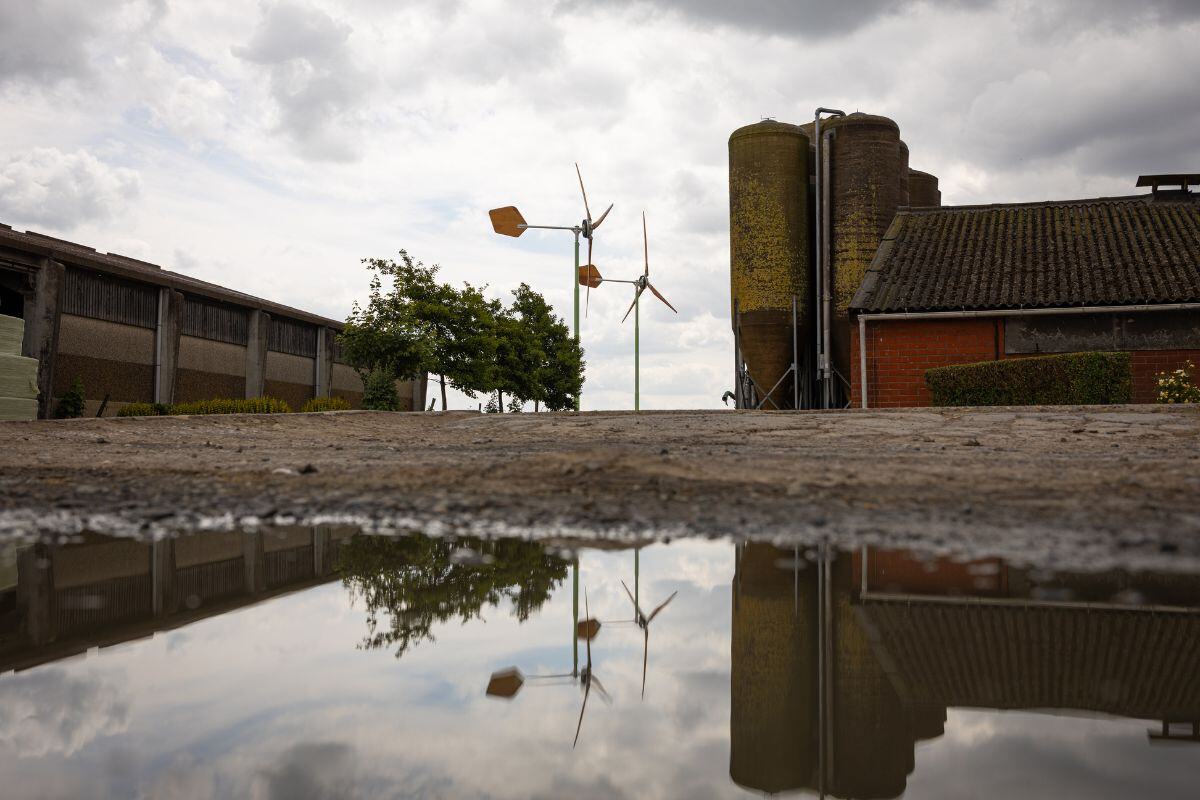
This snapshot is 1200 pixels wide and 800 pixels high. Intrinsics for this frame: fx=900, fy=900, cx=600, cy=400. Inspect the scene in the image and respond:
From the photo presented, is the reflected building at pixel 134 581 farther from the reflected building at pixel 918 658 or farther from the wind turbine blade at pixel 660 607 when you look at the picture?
the reflected building at pixel 918 658

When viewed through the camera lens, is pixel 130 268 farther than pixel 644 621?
Yes

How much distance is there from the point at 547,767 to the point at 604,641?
2.51 feet

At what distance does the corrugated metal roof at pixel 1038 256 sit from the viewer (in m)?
19.5

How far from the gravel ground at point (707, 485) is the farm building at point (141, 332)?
51.8ft

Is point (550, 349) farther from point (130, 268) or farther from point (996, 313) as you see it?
point (996, 313)

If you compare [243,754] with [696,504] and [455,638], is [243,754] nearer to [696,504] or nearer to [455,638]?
[455,638]

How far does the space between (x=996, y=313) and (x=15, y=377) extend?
68.0ft

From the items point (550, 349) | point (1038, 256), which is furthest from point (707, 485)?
point (550, 349)

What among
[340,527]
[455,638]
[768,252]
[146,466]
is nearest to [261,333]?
[768,252]

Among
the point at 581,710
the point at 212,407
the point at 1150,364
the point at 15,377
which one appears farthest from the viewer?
the point at 212,407

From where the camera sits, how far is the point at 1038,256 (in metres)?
21.8

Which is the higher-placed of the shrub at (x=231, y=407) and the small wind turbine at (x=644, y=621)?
the shrub at (x=231, y=407)

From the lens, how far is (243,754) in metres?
1.62

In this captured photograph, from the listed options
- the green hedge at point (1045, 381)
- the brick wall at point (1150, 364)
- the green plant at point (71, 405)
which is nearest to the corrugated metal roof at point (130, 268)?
the green plant at point (71, 405)
